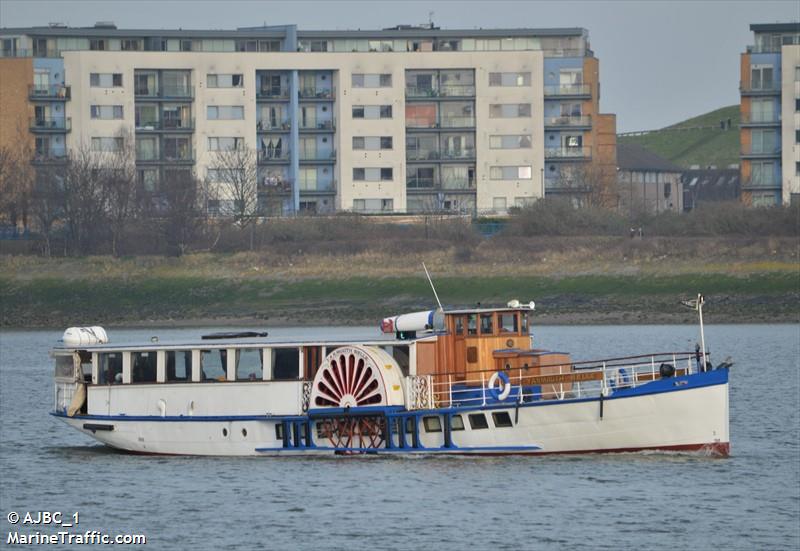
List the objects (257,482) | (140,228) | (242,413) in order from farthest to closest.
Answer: (140,228), (242,413), (257,482)

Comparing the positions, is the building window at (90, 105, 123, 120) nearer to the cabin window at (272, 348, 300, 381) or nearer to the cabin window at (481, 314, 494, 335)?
the cabin window at (272, 348, 300, 381)

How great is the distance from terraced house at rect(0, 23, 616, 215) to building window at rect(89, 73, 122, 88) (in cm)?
9

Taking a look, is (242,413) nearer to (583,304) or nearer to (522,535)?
(522,535)

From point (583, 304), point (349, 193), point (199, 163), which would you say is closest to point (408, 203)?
point (349, 193)

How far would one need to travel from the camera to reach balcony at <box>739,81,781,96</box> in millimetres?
150875

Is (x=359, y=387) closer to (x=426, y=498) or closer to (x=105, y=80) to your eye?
(x=426, y=498)

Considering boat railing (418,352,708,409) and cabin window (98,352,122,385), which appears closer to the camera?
boat railing (418,352,708,409)

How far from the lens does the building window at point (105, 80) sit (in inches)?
6053

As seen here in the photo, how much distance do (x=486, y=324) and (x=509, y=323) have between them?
2.43 feet

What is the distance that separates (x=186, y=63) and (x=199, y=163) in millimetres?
8898

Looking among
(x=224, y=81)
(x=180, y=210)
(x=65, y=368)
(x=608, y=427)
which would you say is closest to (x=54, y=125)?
(x=224, y=81)

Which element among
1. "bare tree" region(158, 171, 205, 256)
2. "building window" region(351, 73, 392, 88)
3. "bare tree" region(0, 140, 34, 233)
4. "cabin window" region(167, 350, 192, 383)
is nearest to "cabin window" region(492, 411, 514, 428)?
"cabin window" region(167, 350, 192, 383)

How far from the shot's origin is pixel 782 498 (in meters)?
45.4

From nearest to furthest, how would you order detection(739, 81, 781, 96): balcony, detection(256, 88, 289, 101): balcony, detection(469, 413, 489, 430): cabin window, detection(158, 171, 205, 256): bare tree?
Result: detection(469, 413, 489, 430): cabin window
detection(158, 171, 205, 256): bare tree
detection(739, 81, 781, 96): balcony
detection(256, 88, 289, 101): balcony
